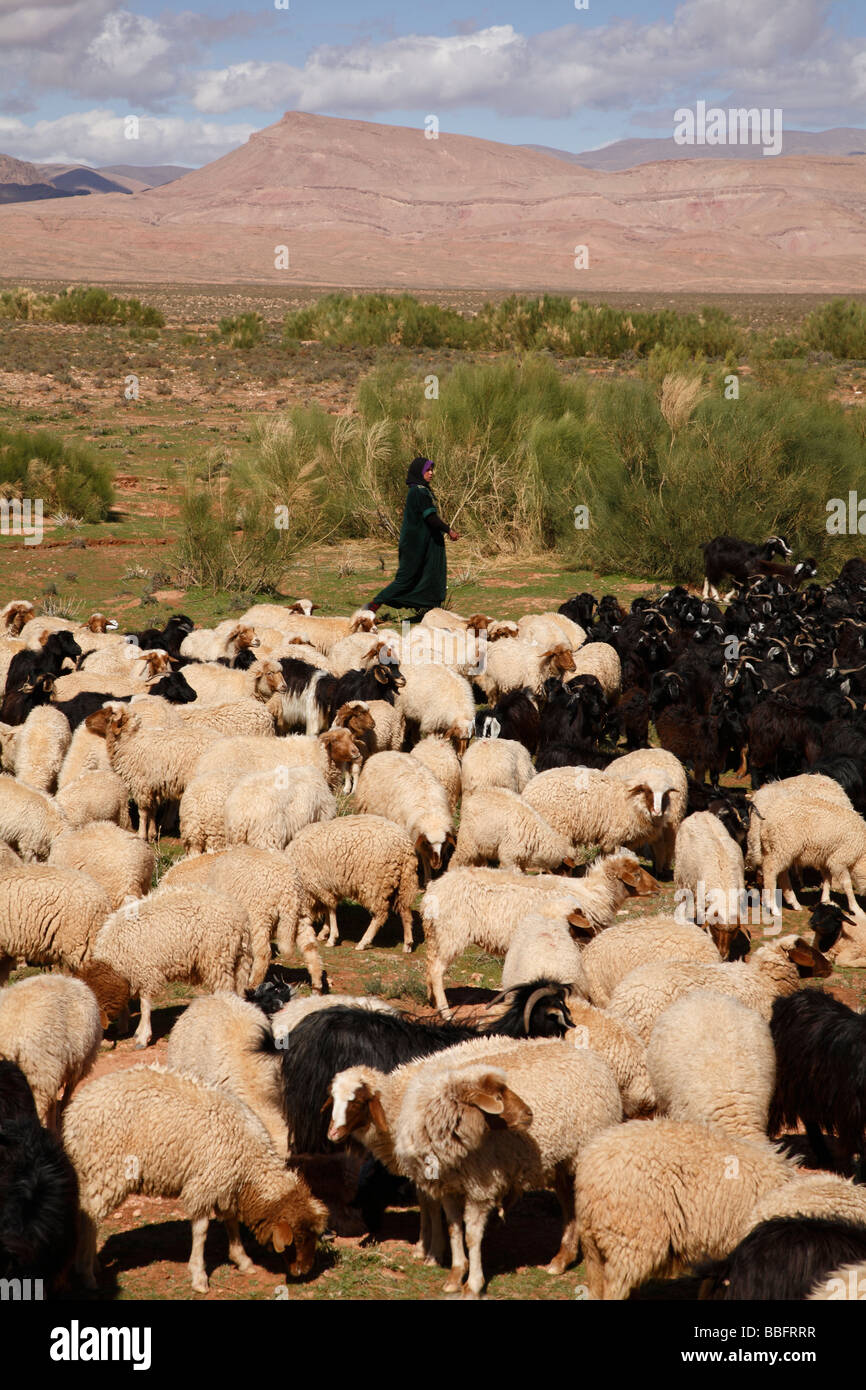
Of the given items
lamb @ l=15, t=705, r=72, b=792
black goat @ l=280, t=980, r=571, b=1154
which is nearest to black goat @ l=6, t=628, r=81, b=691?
lamb @ l=15, t=705, r=72, b=792

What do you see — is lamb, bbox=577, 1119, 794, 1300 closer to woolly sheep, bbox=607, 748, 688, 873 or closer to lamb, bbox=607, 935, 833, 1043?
lamb, bbox=607, 935, 833, 1043

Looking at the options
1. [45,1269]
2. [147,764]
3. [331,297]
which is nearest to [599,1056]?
[45,1269]

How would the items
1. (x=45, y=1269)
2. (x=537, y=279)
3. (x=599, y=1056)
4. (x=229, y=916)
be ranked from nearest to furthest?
1. (x=45, y=1269)
2. (x=599, y=1056)
3. (x=229, y=916)
4. (x=537, y=279)

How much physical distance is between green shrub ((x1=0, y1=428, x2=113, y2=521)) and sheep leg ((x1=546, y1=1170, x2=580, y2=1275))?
58.8 feet

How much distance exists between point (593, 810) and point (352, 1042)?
3.77 meters

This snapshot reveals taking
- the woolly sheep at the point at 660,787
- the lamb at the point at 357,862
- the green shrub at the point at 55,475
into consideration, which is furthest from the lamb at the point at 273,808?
the green shrub at the point at 55,475

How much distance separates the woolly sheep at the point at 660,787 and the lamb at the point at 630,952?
199 cm

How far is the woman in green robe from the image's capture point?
580 inches

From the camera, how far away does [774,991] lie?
5828 millimetres

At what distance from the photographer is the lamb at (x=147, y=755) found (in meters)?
8.91

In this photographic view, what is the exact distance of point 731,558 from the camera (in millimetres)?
16781

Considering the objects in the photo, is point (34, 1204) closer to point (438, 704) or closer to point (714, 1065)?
point (714, 1065)

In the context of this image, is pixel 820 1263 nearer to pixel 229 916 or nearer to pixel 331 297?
pixel 229 916
